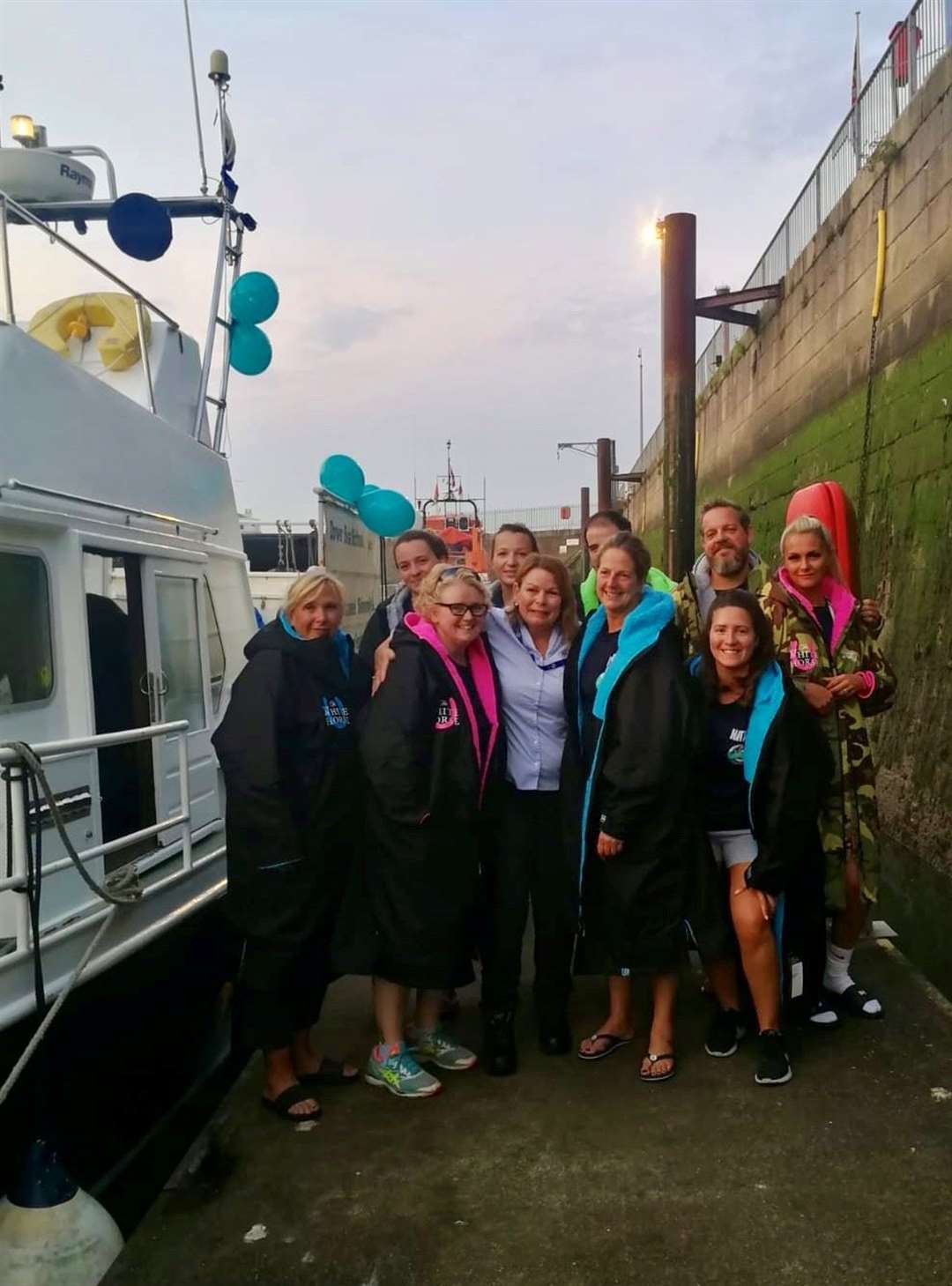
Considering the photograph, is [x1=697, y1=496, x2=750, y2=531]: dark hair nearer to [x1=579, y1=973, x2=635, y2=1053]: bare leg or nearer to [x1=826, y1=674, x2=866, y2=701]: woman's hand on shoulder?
[x1=826, y1=674, x2=866, y2=701]: woman's hand on shoulder

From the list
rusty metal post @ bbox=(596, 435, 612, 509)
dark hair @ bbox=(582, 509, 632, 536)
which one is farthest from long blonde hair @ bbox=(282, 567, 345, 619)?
rusty metal post @ bbox=(596, 435, 612, 509)

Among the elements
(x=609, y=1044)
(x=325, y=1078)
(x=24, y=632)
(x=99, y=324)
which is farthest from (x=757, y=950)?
(x=99, y=324)

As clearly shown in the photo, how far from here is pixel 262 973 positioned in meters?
3.14

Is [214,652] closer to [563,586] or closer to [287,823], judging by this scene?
[287,823]

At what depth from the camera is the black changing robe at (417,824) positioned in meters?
3.12

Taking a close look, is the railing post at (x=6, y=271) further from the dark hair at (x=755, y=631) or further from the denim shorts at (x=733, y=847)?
the denim shorts at (x=733, y=847)

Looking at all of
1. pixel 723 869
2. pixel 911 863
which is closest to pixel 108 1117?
pixel 723 869

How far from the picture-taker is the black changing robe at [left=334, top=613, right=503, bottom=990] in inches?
123

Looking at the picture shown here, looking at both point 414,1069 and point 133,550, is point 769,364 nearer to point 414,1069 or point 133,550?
point 133,550

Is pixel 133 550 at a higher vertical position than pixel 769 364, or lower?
lower

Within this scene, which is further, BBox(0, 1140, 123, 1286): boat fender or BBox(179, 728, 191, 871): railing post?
BBox(179, 728, 191, 871): railing post

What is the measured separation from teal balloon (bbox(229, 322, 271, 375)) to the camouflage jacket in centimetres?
357

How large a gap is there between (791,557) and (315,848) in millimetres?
1959

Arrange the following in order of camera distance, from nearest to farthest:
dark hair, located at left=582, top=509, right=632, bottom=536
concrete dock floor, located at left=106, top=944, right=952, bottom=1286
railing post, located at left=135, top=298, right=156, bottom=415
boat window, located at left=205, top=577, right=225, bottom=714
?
concrete dock floor, located at left=106, top=944, right=952, bottom=1286, dark hair, located at left=582, top=509, right=632, bottom=536, railing post, located at left=135, top=298, right=156, bottom=415, boat window, located at left=205, top=577, right=225, bottom=714
